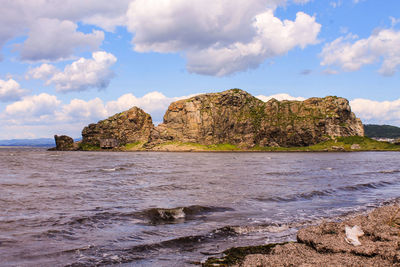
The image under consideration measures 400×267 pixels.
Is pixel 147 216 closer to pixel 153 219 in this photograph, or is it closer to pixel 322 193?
pixel 153 219

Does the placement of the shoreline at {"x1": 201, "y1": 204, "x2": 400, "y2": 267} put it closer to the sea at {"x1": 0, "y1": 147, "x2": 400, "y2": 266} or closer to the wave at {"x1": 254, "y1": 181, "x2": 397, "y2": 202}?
the sea at {"x1": 0, "y1": 147, "x2": 400, "y2": 266}

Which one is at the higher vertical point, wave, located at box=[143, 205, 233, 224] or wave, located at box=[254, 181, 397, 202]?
wave, located at box=[143, 205, 233, 224]

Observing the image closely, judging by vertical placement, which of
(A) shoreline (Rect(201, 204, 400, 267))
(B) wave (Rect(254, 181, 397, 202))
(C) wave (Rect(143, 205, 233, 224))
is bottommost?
(B) wave (Rect(254, 181, 397, 202))

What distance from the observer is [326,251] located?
41.1 feet

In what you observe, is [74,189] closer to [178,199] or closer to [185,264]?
[178,199]

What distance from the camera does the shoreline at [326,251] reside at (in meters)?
11.0

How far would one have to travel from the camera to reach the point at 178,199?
30641mm

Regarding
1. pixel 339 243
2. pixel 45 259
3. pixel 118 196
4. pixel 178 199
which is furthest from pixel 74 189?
pixel 339 243

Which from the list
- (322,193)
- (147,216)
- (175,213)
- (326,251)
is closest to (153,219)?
(147,216)

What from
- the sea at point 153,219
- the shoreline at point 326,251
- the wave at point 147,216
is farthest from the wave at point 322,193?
the shoreline at point 326,251

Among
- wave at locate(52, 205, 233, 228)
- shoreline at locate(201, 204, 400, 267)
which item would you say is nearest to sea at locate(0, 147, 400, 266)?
wave at locate(52, 205, 233, 228)

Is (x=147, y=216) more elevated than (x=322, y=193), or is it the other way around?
(x=147, y=216)

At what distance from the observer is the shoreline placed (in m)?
11.0

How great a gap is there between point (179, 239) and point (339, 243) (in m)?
8.39
